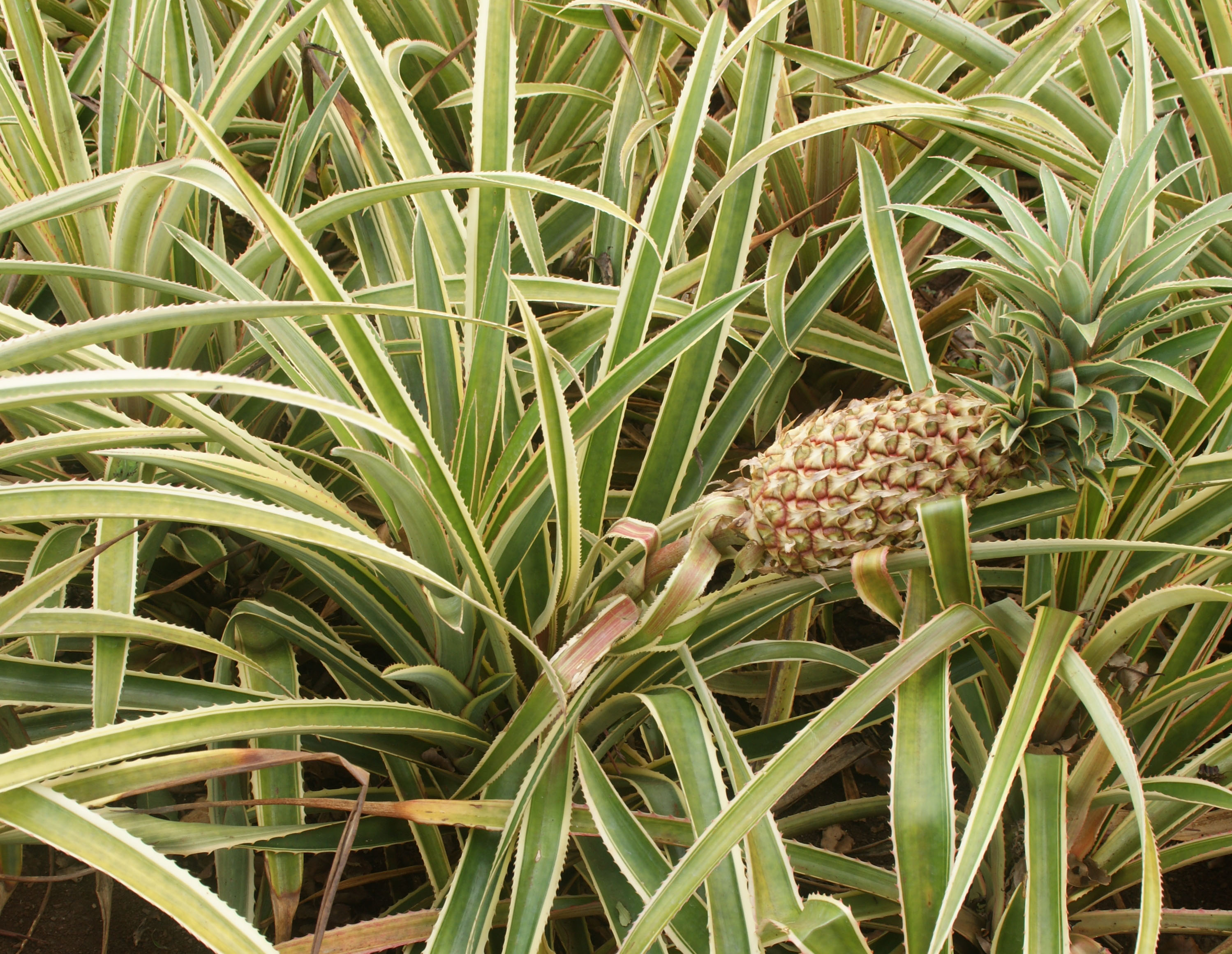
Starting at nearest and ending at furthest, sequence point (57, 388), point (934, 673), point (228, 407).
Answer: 1. point (57, 388)
2. point (934, 673)
3. point (228, 407)

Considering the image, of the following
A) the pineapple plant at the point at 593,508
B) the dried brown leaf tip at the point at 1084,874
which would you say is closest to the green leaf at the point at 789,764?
the pineapple plant at the point at 593,508

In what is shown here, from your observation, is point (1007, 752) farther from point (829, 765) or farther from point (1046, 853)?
point (829, 765)

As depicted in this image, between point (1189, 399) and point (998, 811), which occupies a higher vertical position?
point (1189, 399)

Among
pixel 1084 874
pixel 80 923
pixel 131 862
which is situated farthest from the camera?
pixel 80 923

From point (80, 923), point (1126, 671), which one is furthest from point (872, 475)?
point (80, 923)

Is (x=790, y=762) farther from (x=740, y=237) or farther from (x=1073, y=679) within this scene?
(x=740, y=237)

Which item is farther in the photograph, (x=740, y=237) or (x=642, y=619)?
(x=740, y=237)

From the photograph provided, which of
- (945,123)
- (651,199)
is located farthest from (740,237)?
(945,123)
